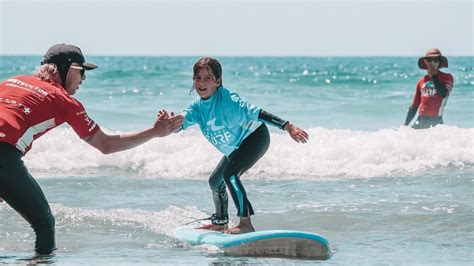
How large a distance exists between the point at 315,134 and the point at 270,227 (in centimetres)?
739

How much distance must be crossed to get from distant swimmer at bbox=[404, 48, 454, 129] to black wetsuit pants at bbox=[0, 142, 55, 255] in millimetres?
7655

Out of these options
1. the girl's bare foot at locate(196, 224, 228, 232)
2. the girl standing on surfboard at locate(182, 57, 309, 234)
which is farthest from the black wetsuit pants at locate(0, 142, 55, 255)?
the girl's bare foot at locate(196, 224, 228, 232)

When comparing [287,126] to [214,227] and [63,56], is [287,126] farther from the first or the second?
[63,56]

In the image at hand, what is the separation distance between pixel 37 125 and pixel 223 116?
6.25ft

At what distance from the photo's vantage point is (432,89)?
12.5 metres

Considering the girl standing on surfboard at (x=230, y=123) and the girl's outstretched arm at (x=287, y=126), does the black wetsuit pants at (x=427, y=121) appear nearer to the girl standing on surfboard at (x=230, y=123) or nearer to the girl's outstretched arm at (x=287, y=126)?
the girl standing on surfboard at (x=230, y=123)

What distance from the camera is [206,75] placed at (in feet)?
23.6

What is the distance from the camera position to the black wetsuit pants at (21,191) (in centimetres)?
565

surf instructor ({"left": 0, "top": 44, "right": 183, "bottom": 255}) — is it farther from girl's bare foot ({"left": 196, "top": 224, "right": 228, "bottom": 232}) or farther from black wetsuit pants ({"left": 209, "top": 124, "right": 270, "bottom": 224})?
girl's bare foot ({"left": 196, "top": 224, "right": 228, "bottom": 232})

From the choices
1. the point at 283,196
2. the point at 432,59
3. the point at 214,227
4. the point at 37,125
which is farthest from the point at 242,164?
the point at 432,59

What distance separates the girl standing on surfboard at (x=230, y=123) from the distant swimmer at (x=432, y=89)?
5560 mm

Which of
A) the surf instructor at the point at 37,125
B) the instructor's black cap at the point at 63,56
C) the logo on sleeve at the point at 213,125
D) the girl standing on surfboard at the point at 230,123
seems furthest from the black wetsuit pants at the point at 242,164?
the instructor's black cap at the point at 63,56

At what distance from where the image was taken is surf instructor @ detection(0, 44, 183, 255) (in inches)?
223

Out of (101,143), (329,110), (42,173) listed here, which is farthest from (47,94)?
(329,110)
